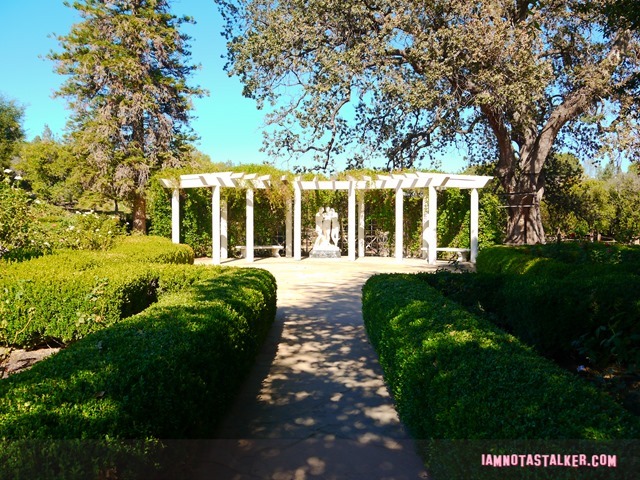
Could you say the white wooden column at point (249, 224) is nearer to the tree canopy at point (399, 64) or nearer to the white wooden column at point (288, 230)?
the white wooden column at point (288, 230)

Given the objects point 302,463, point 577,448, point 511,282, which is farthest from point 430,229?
point 577,448

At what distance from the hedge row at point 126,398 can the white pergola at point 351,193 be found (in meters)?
12.2

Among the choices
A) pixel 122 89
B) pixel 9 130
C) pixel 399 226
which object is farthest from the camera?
pixel 9 130

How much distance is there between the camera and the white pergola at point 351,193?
14.9 m

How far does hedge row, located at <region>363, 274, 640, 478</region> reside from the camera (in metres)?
1.63

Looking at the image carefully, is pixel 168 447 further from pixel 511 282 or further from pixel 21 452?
pixel 511 282

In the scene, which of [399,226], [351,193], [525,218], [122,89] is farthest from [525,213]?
[122,89]

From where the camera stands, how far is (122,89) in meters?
19.0

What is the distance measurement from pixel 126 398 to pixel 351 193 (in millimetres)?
14231

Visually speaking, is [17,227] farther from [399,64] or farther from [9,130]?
[9,130]

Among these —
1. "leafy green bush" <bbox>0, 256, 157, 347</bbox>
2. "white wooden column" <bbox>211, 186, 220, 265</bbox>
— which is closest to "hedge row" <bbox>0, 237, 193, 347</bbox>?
"leafy green bush" <bbox>0, 256, 157, 347</bbox>

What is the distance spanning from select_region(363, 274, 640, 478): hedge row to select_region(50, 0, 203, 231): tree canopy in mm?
17816

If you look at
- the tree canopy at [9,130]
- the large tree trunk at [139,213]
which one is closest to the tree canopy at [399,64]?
the large tree trunk at [139,213]

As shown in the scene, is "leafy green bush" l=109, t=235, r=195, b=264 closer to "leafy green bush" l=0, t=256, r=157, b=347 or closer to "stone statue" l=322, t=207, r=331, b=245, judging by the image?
"leafy green bush" l=0, t=256, r=157, b=347
